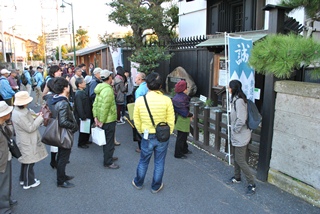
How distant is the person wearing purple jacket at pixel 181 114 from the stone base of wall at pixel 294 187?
5.97 feet

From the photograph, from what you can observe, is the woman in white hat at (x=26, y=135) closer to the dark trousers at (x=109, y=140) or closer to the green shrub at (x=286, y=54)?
the dark trousers at (x=109, y=140)

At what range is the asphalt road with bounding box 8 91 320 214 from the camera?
368cm

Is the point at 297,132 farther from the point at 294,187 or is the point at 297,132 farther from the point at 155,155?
the point at 155,155

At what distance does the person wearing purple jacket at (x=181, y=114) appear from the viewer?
5305mm

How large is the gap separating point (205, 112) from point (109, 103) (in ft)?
7.30

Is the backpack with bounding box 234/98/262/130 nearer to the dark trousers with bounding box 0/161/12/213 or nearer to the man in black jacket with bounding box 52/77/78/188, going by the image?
the man in black jacket with bounding box 52/77/78/188

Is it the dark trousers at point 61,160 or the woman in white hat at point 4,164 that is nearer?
the woman in white hat at point 4,164

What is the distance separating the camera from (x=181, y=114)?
5.40 m

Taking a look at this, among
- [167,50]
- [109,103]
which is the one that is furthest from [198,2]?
[109,103]

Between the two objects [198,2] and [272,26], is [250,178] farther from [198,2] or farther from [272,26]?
[198,2]

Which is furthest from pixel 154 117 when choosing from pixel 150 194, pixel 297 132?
pixel 297 132

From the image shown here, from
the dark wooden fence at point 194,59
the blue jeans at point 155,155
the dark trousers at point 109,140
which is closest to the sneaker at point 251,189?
the blue jeans at point 155,155

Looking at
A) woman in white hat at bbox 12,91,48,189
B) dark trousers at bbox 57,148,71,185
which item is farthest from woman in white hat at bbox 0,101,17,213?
dark trousers at bbox 57,148,71,185

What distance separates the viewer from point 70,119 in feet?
13.6
